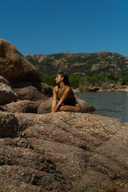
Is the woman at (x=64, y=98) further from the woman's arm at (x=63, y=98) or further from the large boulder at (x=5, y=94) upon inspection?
the large boulder at (x=5, y=94)

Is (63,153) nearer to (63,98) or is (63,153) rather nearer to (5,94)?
(5,94)

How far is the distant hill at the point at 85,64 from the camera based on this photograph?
4528 inches

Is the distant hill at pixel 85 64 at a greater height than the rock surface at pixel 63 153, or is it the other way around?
the distant hill at pixel 85 64

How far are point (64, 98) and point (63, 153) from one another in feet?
6.61

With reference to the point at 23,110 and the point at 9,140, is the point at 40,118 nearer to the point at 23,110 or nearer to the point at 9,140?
the point at 9,140

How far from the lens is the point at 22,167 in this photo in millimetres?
2391

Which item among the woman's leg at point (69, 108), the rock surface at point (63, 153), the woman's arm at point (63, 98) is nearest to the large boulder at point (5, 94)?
the rock surface at point (63, 153)

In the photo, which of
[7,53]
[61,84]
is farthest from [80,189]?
[7,53]

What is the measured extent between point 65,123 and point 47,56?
5797 inches

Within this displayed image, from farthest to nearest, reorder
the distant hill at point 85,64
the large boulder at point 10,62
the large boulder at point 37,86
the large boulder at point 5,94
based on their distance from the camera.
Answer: the distant hill at point 85,64 → the large boulder at point 37,86 → the large boulder at point 10,62 → the large boulder at point 5,94

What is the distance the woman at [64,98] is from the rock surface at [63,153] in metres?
0.66

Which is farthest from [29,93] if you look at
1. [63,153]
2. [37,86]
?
[63,153]

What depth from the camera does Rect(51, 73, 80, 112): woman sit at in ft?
16.2

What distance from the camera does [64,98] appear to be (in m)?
5.00
